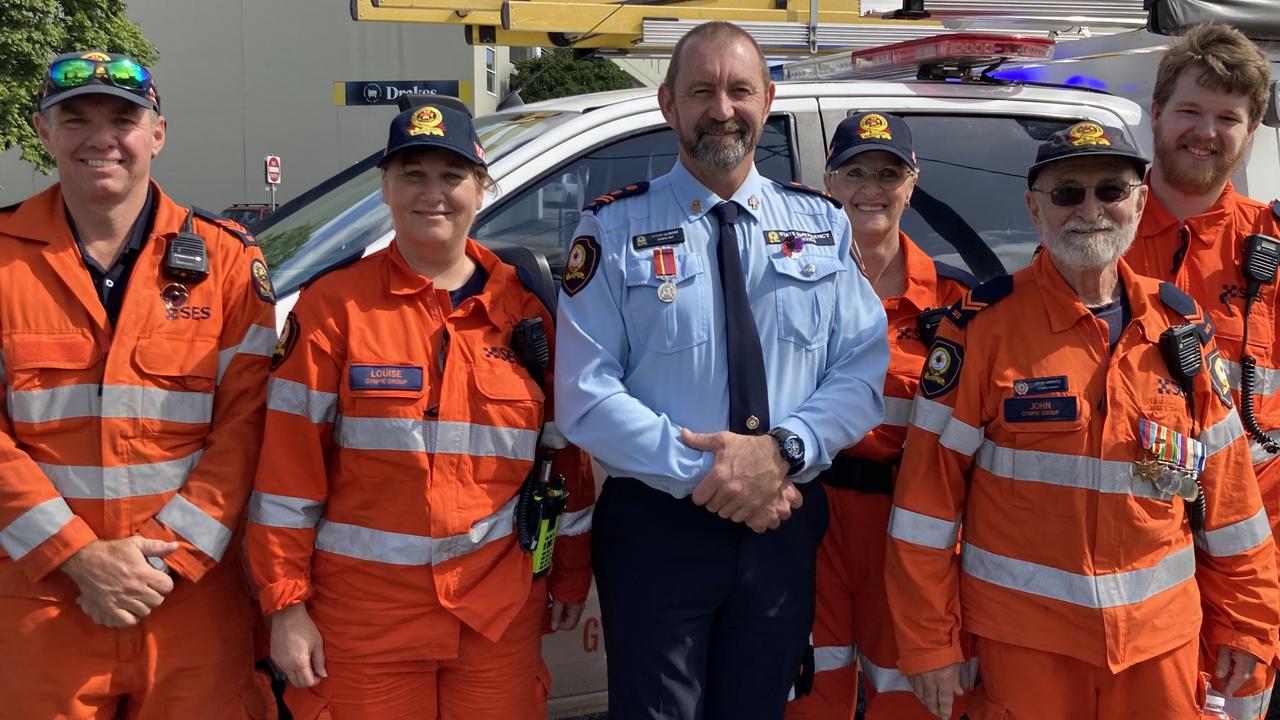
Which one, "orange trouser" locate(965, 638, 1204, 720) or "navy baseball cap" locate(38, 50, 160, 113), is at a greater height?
A: "navy baseball cap" locate(38, 50, 160, 113)

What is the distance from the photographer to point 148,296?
2.22 metres

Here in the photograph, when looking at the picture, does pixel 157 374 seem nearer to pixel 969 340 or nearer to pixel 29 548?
pixel 29 548

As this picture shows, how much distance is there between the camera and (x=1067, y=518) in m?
2.16

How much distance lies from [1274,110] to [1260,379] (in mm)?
1223

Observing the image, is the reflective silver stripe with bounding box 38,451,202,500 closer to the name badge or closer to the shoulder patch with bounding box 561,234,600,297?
the shoulder patch with bounding box 561,234,600,297

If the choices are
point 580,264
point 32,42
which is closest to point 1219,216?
point 580,264

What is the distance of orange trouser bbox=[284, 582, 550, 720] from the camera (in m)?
2.20

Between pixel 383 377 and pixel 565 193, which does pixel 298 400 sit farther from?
pixel 565 193

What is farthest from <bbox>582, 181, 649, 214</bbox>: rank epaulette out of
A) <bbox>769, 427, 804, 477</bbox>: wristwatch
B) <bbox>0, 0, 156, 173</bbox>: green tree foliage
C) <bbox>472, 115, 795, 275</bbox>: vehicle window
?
<bbox>0, 0, 156, 173</bbox>: green tree foliage

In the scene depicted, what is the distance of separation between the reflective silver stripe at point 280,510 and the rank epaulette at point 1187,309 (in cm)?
200

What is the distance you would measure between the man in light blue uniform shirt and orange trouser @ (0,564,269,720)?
2.88ft

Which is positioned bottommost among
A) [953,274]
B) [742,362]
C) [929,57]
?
[742,362]

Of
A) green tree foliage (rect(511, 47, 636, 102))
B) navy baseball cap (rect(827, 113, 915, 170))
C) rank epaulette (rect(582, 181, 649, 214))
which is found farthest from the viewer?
green tree foliage (rect(511, 47, 636, 102))

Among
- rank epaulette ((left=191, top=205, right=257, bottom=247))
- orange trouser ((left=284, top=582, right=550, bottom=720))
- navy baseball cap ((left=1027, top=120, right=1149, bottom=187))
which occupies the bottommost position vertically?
orange trouser ((left=284, top=582, right=550, bottom=720))
